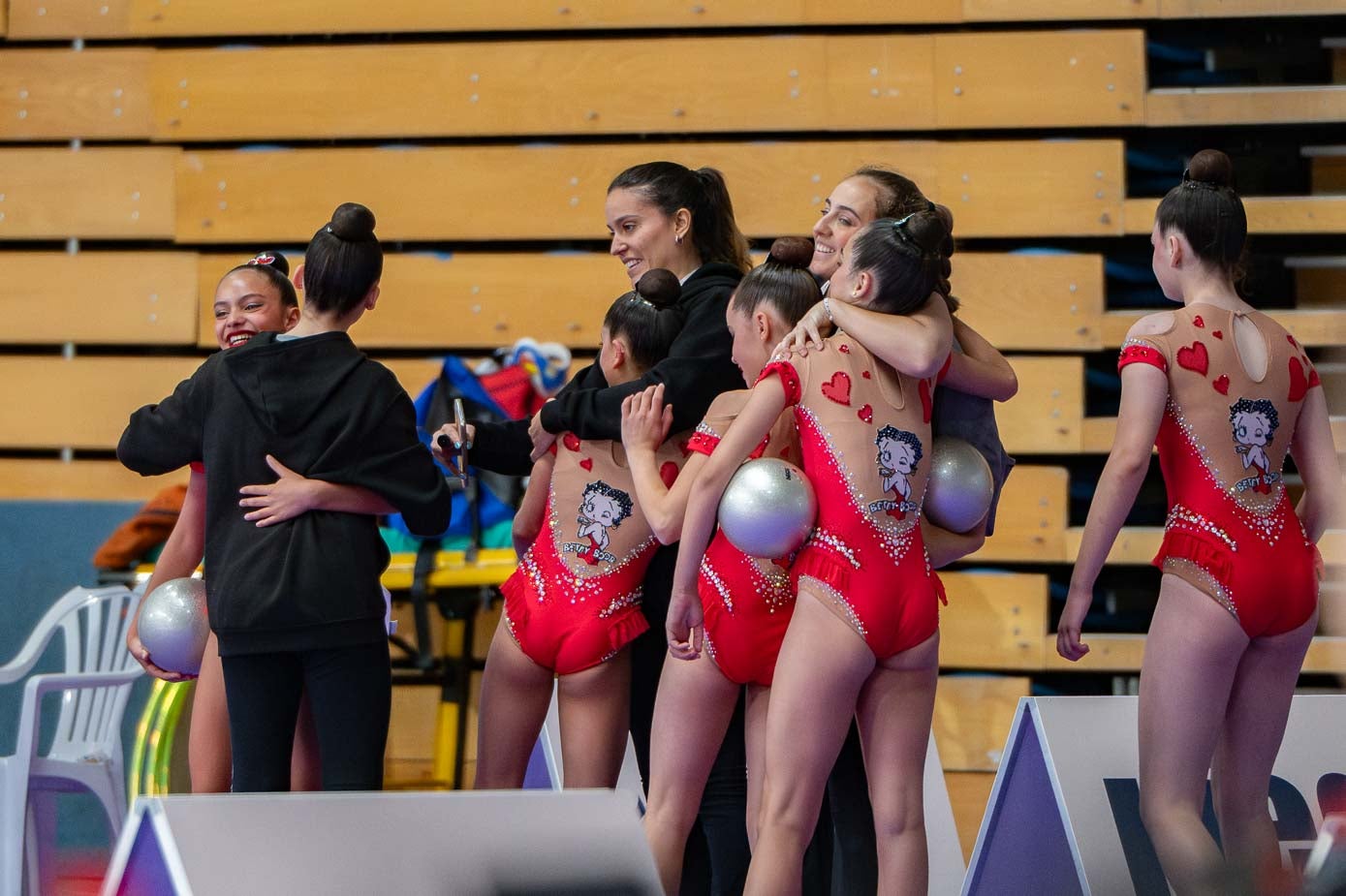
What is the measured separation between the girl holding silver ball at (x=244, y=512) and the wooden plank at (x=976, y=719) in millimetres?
2755

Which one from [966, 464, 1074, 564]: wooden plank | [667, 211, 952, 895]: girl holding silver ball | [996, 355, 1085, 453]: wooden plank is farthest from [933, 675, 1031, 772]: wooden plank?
[667, 211, 952, 895]: girl holding silver ball

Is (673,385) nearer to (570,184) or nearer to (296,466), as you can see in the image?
(296,466)

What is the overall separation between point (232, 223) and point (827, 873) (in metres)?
3.58

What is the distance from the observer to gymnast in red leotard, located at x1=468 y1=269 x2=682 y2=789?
2.87 meters

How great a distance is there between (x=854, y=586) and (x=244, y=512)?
3.51ft

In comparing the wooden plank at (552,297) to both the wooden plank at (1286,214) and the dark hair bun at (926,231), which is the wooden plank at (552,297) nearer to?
the wooden plank at (1286,214)

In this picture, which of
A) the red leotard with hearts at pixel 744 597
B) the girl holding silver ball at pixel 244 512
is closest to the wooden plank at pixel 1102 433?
the red leotard with hearts at pixel 744 597

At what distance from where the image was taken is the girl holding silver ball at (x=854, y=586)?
7.93ft

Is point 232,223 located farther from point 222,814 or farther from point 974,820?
point 222,814

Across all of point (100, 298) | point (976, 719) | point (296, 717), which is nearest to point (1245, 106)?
point (976, 719)

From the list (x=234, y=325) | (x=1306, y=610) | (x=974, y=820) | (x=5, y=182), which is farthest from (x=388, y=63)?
(x=1306, y=610)

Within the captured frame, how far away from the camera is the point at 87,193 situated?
219 inches

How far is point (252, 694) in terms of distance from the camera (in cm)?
255

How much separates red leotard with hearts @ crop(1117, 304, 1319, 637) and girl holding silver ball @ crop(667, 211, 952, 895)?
57 cm
